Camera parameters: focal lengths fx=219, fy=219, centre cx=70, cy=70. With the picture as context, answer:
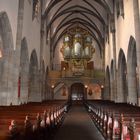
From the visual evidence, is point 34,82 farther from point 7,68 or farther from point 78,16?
point 78,16

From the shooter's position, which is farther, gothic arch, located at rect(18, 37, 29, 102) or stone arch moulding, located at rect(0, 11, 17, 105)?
gothic arch, located at rect(18, 37, 29, 102)

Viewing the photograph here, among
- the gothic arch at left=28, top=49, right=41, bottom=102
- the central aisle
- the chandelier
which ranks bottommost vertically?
the central aisle

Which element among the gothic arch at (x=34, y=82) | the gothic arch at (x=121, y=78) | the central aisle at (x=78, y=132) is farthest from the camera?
the gothic arch at (x=34, y=82)

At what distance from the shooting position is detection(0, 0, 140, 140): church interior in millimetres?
7164

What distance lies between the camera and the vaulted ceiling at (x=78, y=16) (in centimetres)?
2450

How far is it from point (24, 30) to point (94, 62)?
62.9ft

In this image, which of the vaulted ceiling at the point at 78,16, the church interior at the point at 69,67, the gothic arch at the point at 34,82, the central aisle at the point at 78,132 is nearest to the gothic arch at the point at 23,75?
the church interior at the point at 69,67

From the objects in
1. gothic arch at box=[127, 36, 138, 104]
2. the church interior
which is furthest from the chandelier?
gothic arch at box=[127, 36, 138, 104]

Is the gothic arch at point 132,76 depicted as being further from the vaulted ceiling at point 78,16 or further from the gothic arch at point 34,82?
the gothic arch at point 34,82

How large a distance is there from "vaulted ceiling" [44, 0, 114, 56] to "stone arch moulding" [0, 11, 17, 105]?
1007 cm

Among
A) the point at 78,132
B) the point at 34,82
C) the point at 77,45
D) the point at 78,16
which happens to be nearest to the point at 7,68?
the point at 78,132

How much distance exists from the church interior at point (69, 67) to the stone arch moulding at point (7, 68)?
4 cm

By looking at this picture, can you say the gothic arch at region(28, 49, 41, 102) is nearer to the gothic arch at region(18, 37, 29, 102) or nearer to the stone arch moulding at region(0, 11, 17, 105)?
the gothic arch at region(18, 37, 29, 102)

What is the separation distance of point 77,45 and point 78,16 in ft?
16.1
